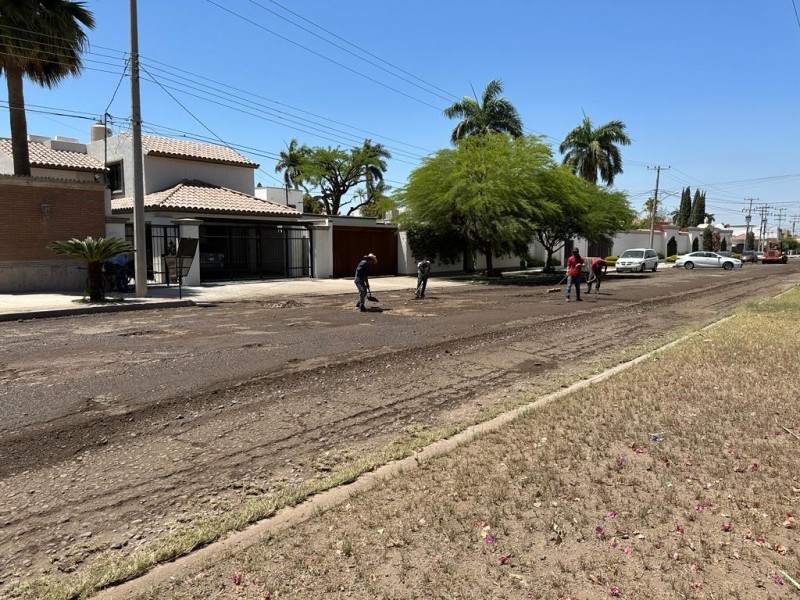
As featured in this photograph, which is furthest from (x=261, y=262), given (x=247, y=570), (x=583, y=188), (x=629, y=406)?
(x=247, y=570)

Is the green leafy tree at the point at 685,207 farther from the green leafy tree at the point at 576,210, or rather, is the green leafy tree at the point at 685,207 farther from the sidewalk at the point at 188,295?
the sidewalk at the point at 188,295

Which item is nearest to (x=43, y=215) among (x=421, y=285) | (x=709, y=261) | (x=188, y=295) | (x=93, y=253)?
(x=93, y=253)

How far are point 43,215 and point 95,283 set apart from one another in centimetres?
400

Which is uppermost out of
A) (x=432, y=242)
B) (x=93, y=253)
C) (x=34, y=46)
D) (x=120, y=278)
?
(x=34, y=46)

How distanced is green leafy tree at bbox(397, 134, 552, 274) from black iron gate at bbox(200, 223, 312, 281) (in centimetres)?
577

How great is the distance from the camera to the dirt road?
12.4ft

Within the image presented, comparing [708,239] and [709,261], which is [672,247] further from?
[709,261]

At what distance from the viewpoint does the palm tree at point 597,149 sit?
144 feet

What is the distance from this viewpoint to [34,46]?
1852 centimetres

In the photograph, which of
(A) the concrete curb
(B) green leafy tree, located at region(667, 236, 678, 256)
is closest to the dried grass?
(A) the concrete curb

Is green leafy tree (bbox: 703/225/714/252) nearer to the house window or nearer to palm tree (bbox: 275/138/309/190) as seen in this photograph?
palm tree (bbox: 275/138/309/190)

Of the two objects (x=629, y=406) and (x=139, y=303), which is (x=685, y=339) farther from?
(x=139, y=303)

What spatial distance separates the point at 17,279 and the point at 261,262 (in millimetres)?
11368

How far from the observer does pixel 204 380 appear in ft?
23.2
